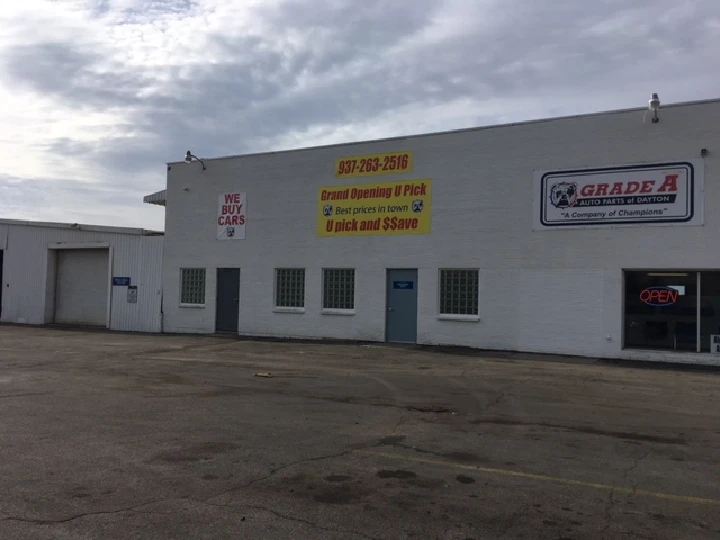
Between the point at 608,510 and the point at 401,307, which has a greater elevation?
the point at 401,307

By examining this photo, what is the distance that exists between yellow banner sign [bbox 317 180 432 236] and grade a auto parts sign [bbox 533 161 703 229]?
3.72 m

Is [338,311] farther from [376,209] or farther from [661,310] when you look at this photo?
[661,310]

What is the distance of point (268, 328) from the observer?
23359 millimetres

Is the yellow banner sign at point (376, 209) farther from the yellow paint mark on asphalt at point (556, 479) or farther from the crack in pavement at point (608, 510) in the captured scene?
the crack in pavement at point (608, 510)

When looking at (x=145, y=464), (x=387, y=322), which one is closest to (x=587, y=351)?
(x=387, y=322)

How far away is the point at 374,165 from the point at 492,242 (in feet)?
16.7

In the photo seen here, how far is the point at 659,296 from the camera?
17016 mm

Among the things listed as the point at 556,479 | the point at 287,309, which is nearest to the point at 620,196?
the point at 287,309

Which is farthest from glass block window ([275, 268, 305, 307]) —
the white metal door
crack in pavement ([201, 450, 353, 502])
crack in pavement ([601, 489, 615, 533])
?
crack in pavement ([601, 489, 615, 533])

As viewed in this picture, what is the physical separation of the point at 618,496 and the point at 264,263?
61.9 ft

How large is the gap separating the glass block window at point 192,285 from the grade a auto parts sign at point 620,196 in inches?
522

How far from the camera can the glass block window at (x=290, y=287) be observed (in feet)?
74.8

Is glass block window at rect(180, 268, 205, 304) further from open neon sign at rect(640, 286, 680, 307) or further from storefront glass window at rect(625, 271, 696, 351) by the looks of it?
open neon sign at rect(640, 286, 680, 307)

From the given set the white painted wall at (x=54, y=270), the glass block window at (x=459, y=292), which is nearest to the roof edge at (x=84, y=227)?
the white painted wall at (x=54, y=270)
